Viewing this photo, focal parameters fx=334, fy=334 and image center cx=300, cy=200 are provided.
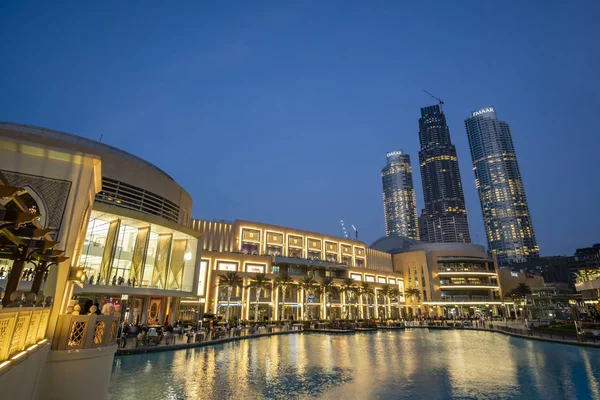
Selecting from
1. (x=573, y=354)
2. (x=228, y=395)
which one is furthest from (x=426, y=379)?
(x=573, y=354)

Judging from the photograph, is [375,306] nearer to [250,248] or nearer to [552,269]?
[250,248]

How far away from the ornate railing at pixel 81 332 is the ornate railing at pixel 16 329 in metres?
2.81

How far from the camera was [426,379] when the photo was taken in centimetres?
1773

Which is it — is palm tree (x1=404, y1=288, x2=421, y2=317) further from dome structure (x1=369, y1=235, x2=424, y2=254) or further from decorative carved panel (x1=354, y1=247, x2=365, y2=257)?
dome structure (x1=369, y1=235, x2=424, y2=254)

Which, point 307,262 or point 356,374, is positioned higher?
point 307,262

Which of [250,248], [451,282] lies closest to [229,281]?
[250,248]

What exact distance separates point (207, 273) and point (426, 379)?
5094cm

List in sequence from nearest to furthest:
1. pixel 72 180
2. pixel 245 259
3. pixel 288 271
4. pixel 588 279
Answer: pixel 72 180
pixel 588 279
pixel 245 259
pixel 288 271

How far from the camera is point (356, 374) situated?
18.8 m

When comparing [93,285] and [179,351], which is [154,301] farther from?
[179,351]

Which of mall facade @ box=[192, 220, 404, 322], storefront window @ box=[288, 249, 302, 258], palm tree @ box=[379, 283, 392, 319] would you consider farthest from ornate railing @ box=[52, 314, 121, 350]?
palm tree @ box=[379, 283, 392, 319]

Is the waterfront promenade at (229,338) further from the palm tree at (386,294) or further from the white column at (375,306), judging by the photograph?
the white column at (375,306)

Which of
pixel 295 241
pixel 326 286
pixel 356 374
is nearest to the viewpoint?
pixel 356 374

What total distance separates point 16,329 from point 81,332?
5.32m
